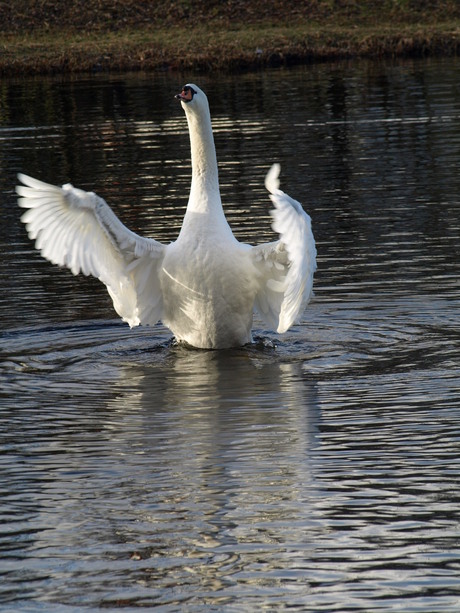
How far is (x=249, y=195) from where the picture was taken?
17.8 metres

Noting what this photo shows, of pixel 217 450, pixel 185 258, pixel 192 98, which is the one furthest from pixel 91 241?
pixel 217 450

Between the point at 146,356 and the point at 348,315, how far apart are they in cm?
185

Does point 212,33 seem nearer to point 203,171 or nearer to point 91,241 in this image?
point 203,171

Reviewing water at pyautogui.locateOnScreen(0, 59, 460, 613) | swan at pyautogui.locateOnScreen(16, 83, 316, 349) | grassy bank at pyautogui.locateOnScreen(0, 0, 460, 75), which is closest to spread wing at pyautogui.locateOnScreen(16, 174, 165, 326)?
swan at pyautogui.locateOnScreen(16, 83, 316, 349)

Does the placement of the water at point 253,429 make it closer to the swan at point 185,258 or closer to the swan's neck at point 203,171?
the swan at point 185,258

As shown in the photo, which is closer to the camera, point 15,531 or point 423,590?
point 423,590

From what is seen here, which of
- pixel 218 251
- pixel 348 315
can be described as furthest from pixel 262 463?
pixel 348 315

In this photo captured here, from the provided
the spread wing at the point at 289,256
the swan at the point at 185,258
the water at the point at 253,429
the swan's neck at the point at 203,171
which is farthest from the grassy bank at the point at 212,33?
the spread wing at the point at 289,256

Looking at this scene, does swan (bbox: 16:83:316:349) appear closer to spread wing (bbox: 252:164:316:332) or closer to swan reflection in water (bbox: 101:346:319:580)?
spread wing (bbox: 252:164:316:332)

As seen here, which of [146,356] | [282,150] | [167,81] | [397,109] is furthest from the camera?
[167,81]

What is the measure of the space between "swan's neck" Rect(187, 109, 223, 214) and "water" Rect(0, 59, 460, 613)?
4.05 feet

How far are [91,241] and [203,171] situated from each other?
Result: 1.09 m

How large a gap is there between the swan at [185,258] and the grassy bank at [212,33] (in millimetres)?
30796

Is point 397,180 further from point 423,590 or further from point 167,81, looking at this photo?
point 167,81
